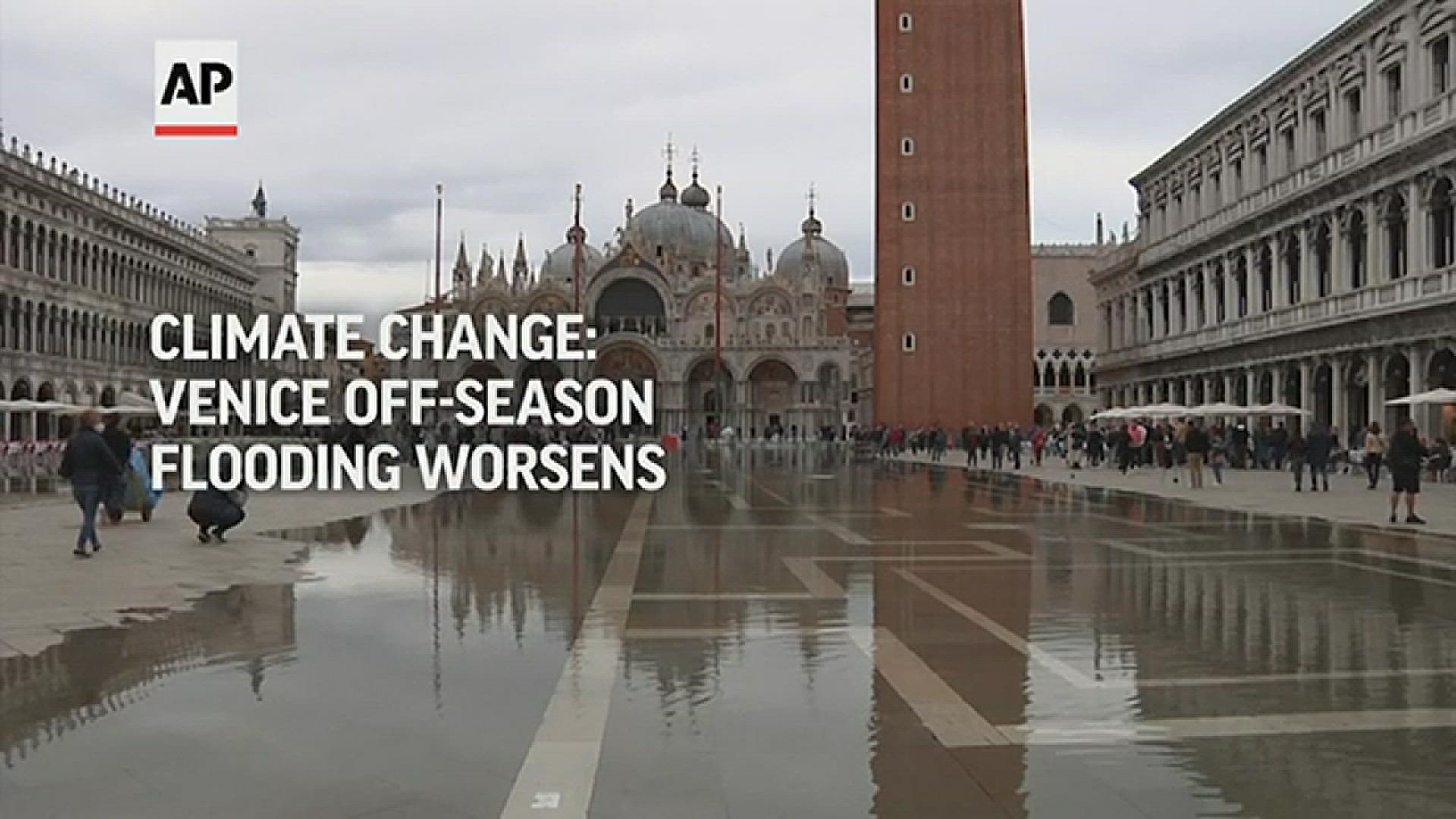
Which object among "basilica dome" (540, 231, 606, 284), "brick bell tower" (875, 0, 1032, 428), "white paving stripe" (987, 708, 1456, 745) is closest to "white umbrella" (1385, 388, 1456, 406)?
"white paving stripe" (987, 708, 1456, 745)

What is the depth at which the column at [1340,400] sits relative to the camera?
40750mm

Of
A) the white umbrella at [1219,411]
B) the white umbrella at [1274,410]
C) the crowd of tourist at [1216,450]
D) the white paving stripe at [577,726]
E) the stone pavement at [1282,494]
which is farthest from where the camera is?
the white umbrella at [1219,411]

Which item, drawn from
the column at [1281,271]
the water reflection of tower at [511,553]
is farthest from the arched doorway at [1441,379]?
the water reflection of tower at [511,553]

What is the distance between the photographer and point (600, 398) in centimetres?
7438

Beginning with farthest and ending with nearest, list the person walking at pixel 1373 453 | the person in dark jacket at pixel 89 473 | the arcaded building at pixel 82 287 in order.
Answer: the arcaded building at pixel 82 287
the person walking at pixel 1373 453
the person in dark jacket at pixel 89 473

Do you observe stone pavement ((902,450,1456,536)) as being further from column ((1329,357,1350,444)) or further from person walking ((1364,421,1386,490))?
column ((1329,357,1350,444))

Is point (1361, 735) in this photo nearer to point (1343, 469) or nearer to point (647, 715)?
point (647, 715)

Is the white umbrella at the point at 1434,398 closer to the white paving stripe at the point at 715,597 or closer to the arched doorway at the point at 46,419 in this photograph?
the white paving stripe at the point at 715,597

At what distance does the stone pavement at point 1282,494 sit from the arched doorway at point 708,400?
1901 inches

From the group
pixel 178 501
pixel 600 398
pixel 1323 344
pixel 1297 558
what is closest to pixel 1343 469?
pixel 1323 344

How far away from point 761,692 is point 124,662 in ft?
13.2

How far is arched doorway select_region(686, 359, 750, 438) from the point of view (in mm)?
89688

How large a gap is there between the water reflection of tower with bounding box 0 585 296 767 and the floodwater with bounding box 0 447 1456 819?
0.04m

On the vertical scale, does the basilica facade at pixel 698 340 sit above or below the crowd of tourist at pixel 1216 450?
above
